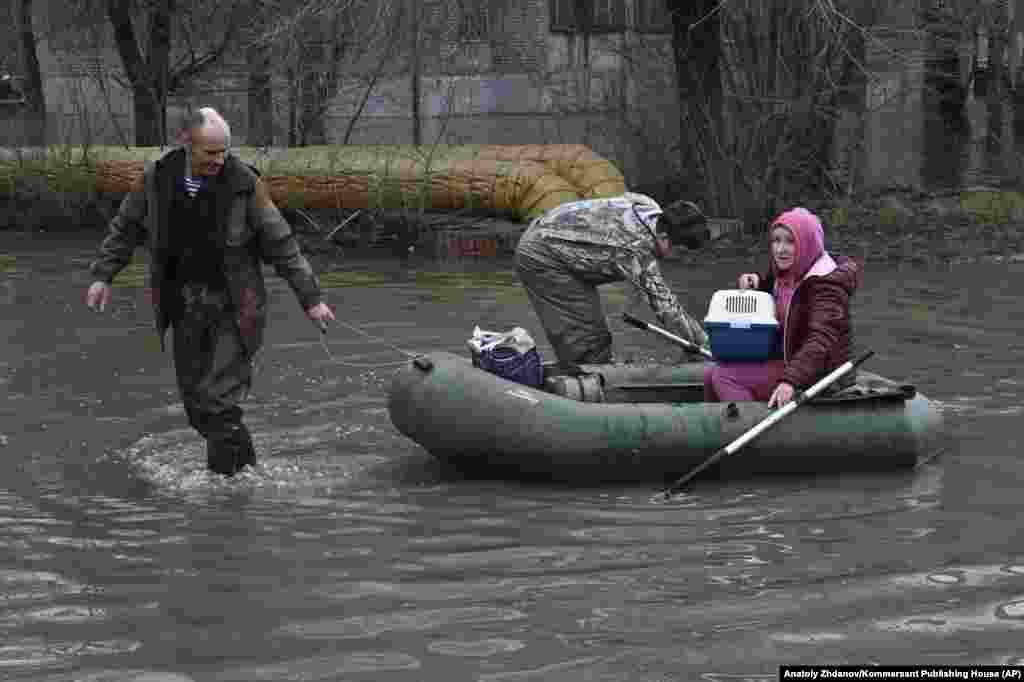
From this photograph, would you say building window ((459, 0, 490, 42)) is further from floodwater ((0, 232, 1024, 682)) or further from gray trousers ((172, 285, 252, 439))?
gray trousers ((172, 285, 252, 439))

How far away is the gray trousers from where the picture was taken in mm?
8203

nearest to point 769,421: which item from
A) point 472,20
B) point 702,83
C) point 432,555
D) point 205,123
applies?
point 432,555

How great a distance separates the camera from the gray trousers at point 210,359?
8203 mm

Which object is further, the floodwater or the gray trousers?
the gray trousers

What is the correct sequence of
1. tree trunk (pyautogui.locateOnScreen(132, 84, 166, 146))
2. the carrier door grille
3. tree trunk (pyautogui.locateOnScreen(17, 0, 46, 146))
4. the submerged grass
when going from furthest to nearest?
tree trunk (pyautogui.locateOnScreen(17, 0, 46, 146)) → tree trunk (pyautogui.locateOnScreen(132, 84, 166, 146)) → the submerged grass → the carrier door grille

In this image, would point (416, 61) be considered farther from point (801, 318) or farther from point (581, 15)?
point (801, 318)

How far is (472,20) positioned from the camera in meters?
18.8

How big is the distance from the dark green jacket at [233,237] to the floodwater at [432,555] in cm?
89

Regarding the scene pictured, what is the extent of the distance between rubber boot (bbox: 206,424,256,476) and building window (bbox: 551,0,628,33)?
1915 cm

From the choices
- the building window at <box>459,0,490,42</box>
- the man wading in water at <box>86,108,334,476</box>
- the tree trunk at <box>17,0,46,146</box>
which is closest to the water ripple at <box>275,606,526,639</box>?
the man wading in water at <box>86,108,334,476</box>

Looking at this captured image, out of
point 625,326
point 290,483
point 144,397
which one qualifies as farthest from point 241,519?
point 625,326

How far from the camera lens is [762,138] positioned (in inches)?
716

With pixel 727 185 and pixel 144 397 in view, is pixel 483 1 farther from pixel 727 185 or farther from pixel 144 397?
pixel 144 397

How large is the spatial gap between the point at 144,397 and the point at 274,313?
368 centimetres
